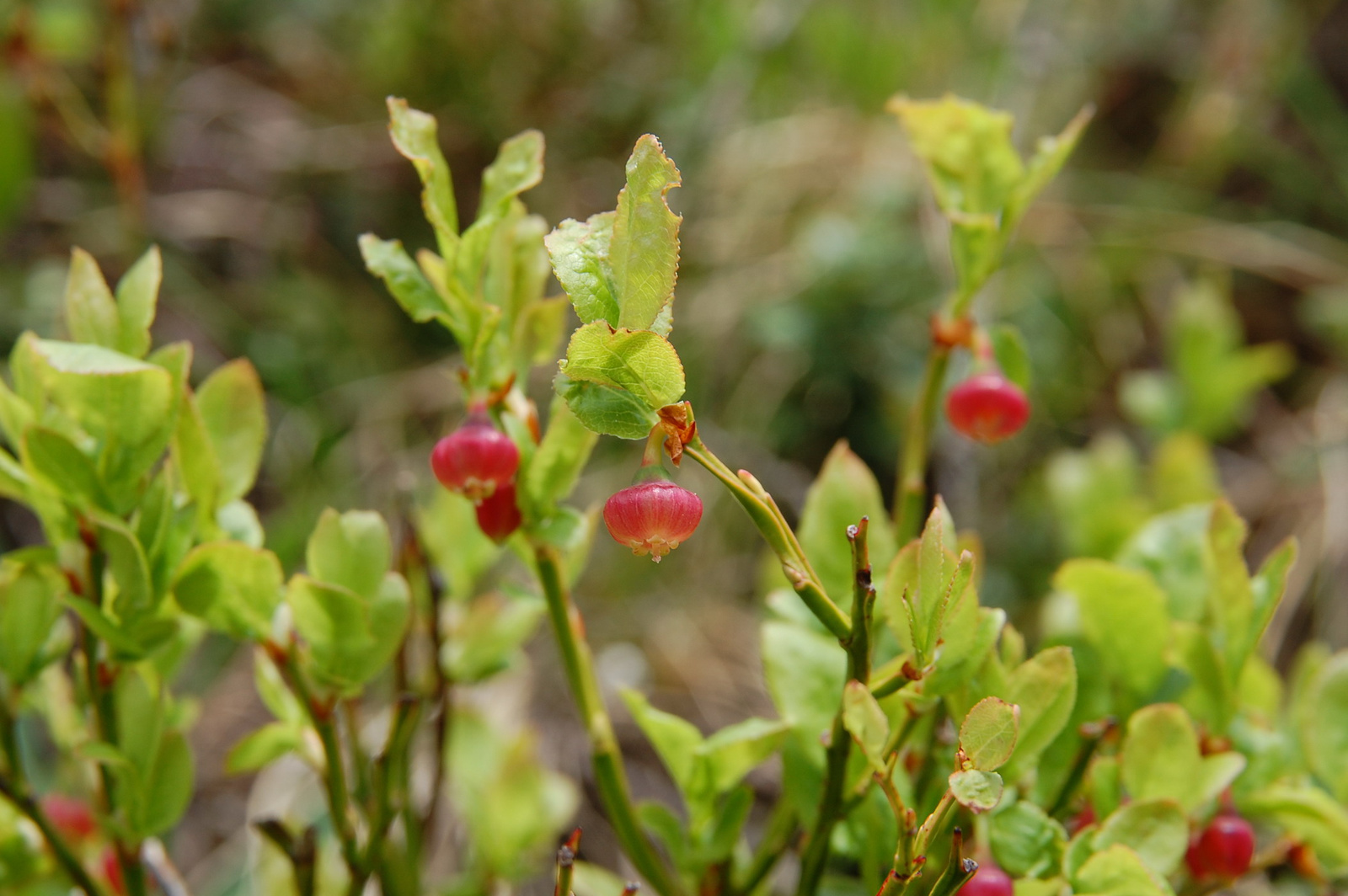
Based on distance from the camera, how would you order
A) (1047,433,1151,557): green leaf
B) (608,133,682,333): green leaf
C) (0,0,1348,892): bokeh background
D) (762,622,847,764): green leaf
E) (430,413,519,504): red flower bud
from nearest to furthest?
(608,133,682,333): green leaf
(430,413,519,504): red flower bud
(762,622,847,764): green leaf
(1047,433,1151,557): green leaf
(0,0,1348,892): bokeh background

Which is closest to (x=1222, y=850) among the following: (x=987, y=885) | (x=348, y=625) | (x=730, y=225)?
(x=987, y=885)

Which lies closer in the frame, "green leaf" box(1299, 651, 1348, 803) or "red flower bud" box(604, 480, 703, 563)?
"red flower bud" box(604, 480, 703, 563)

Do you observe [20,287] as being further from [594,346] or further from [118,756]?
[594,346]

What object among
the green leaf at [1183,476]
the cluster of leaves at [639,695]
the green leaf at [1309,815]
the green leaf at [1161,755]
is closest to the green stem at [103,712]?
the cluster of leaves at [639,695]

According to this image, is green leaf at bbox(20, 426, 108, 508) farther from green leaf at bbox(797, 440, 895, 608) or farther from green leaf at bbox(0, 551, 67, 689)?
green leaf at bbox(797, 440, 895, 608)

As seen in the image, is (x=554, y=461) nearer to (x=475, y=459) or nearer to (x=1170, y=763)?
(x=475, y=459)

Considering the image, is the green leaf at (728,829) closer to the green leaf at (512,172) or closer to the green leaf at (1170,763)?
the green leaf at (1170,763)

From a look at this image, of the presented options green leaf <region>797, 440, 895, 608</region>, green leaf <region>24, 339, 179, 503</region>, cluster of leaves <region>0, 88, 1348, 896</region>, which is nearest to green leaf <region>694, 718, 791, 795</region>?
cluster of leaves <region>0, 88, 1348, 896</region>
